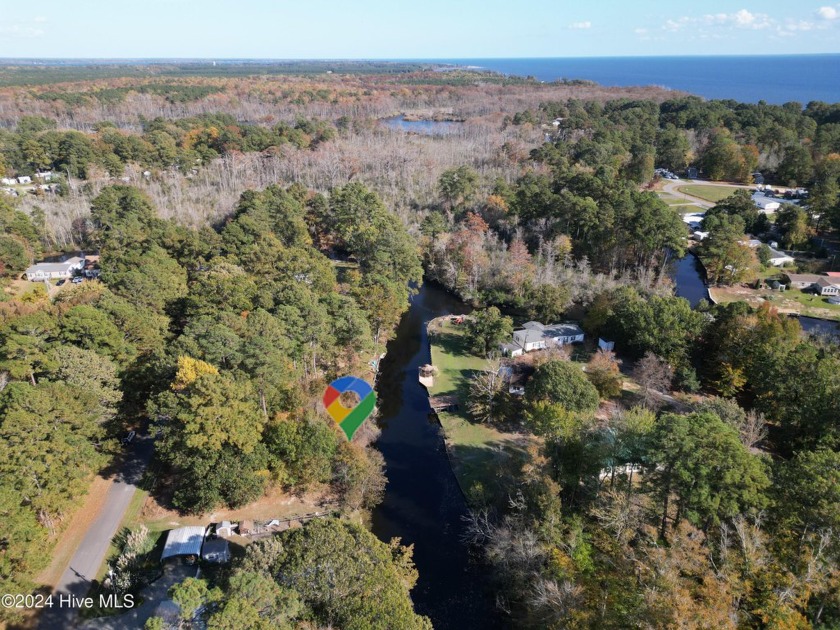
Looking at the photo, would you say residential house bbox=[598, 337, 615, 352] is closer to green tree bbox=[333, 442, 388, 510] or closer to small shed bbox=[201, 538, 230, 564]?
green tree bbox=[333, 442, 388, 510]

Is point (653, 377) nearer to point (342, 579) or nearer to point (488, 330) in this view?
point (488, 330)

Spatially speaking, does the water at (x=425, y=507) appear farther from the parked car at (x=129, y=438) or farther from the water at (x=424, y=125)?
the water at (x=424, y=125)

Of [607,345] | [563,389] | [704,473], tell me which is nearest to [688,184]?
[607,345]

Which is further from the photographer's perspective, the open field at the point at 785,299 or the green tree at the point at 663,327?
the open field at the point at 785,299

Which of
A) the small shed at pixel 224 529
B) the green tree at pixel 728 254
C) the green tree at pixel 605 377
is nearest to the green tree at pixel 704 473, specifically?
the green tree at pixel 605 377

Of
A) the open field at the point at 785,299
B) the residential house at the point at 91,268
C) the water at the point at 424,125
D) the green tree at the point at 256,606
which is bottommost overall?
the open field at the point at 785,299

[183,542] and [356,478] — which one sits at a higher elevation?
[356,478]

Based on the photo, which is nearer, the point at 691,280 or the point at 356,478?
the point at 356,478
